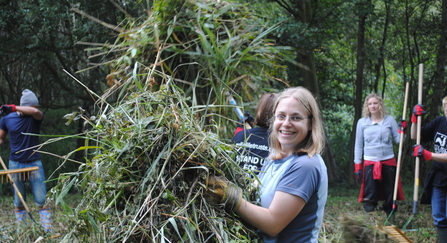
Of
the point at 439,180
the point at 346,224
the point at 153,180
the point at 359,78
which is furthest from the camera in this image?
the point at 359,78

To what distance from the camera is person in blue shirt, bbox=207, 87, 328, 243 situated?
1.61 metres

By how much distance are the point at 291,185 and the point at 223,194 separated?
0.26 m

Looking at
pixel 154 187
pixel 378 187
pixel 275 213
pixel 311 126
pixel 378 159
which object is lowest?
pixel 378 187

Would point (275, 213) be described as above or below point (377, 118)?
above

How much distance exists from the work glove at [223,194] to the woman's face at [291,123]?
1.06 feet

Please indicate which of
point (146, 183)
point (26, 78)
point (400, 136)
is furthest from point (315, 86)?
point (146, 183)

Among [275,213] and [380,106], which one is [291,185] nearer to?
[275,213]

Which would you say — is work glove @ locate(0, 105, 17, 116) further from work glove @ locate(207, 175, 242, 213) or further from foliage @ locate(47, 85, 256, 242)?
work glove @ locate(207, 175, 242, 213)

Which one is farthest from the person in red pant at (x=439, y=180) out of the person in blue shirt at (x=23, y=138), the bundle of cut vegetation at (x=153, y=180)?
the person in blue shirt at (x=23, y=138)

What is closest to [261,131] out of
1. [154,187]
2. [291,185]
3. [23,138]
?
[291,185]

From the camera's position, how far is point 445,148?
13.7ft

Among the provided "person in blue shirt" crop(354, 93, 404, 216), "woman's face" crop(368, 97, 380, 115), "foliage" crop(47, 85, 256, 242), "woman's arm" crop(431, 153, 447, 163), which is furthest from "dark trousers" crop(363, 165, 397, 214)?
"foliage" crop(47, 85, 256, 242)

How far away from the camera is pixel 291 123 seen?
69.4 inches

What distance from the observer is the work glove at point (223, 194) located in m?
1.61
